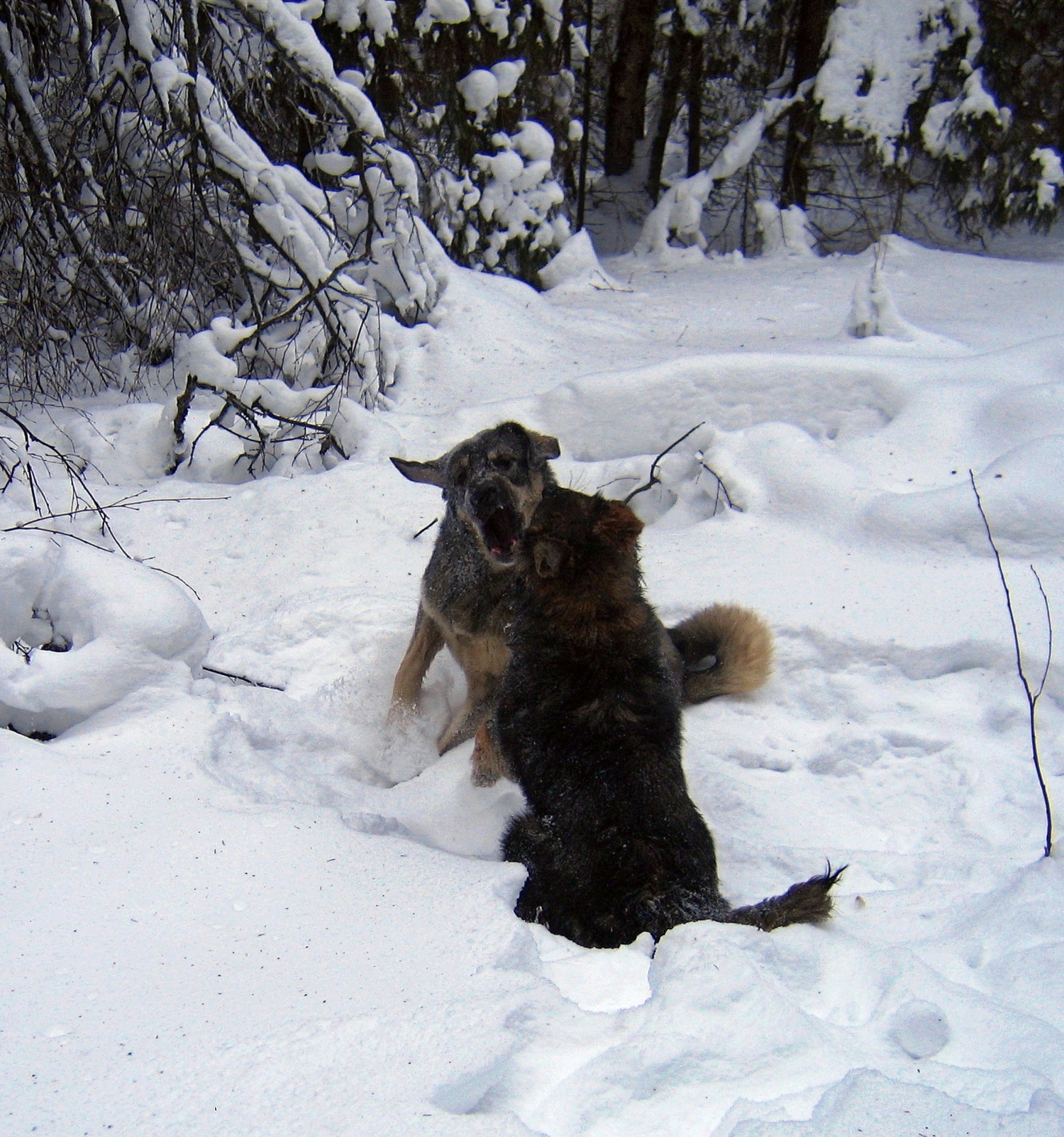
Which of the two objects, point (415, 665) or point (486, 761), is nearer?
point (486, 761)

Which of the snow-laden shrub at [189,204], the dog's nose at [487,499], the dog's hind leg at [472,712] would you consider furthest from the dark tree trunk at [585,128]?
the dog's hind leg at [472,712]

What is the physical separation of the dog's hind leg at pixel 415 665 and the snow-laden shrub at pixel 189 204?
269cm

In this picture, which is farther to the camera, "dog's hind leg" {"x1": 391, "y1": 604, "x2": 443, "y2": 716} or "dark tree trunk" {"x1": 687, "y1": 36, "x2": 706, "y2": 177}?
"dark tree trunk" {"x1": 687, "y1": 36, "x2": 706, "y2": 177}

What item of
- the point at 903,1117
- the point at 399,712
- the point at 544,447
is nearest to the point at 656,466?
the point at 544,447

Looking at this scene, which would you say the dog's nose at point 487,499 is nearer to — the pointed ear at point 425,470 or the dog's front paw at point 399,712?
the pointed ear at point 425,470

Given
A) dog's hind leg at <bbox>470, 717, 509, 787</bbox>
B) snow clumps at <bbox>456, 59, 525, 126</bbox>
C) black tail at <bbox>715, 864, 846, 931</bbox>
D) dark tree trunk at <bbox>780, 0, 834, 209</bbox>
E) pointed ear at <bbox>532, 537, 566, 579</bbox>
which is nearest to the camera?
black tail at <bbox>715, 864, 846, 931</bbox>

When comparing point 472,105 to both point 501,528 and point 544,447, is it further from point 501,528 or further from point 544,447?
point 501,528

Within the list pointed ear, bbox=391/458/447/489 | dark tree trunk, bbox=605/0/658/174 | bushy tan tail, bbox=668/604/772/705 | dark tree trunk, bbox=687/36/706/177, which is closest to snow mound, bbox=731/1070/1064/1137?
bushy tan tail, bbox=668/604/772/705

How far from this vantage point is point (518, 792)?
365cm

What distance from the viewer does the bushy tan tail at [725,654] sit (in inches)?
159

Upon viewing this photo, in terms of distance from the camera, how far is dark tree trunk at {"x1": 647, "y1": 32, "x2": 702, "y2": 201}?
12.4m

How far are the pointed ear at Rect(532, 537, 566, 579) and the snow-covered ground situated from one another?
1011mm

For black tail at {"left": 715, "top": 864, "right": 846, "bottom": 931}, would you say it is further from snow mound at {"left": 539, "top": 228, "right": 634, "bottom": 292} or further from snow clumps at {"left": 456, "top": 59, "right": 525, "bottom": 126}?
snow clumps at {"left": 456, "top": 59, "right": 525, "bottom": 126}

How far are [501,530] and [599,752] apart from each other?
1455 millimetres
